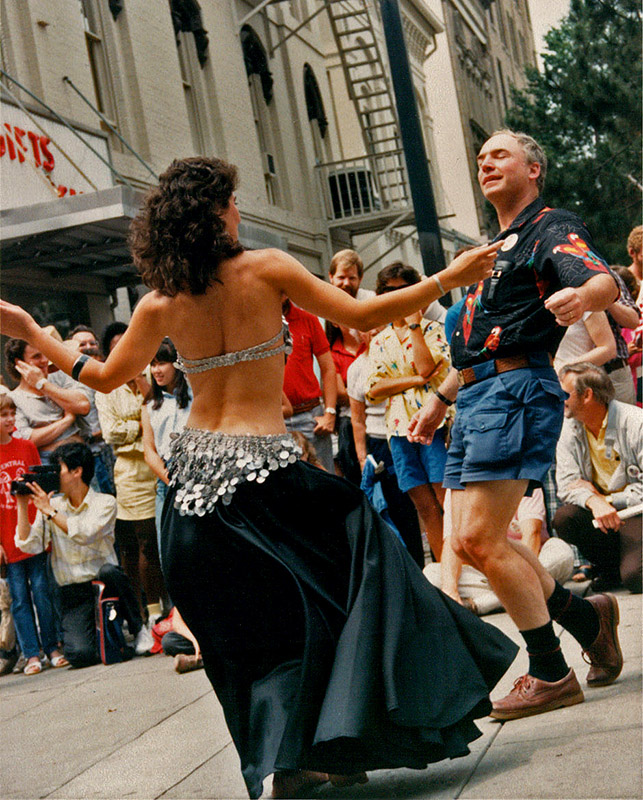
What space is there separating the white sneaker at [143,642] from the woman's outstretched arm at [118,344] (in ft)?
9.77

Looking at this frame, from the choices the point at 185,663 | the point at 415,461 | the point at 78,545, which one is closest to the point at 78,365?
the point at 185,663

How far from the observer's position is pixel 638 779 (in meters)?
2.53

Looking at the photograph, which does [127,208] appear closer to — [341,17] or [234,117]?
[234,117]

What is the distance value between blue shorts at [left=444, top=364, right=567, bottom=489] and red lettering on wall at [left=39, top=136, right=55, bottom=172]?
13.1 ft

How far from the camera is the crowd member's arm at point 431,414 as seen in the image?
3.55m

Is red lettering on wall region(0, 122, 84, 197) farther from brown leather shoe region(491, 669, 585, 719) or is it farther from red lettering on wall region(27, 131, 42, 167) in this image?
brown leather shoe region(491, 669, 585, 719)

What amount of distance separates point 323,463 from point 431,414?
1.96 metres

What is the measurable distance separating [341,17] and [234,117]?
6.34 ft

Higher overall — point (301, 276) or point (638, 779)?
point (301, 276)

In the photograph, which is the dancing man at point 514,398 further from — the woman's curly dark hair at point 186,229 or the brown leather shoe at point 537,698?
the woman's curly dark hair at point 186,229

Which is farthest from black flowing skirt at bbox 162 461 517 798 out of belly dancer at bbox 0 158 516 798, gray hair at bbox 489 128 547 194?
gray hair at bbox 489 128 547 194

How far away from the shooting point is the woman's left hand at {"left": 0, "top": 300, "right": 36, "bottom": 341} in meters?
2.83

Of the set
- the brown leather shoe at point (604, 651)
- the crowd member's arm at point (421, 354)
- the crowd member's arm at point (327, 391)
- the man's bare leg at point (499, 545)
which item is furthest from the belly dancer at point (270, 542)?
the crowd member's arm at point (421, 354)

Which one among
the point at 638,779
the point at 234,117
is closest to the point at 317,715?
the point at 638,779
